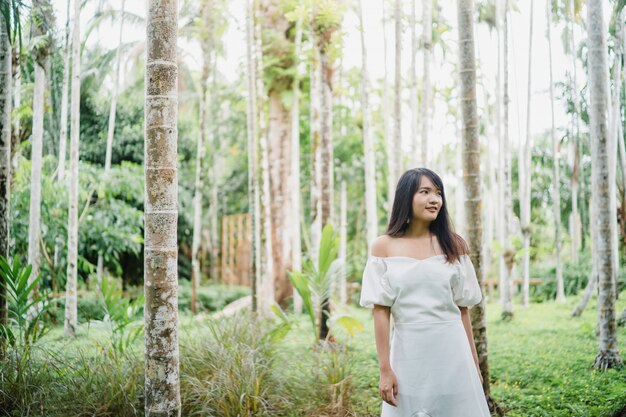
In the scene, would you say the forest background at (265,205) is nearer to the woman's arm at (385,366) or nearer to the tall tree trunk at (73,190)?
the tall tree trunk at (73,190)

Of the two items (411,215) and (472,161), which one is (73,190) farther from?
(411,215)

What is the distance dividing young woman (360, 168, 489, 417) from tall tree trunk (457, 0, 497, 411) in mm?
1610

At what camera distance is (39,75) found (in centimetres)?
741

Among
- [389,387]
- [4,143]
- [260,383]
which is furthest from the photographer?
[4,143]

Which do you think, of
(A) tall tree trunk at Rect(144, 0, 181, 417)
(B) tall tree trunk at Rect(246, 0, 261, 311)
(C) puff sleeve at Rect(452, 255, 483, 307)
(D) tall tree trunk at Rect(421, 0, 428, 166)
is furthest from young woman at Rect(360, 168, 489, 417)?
(D) tall tree trunk at Rect(421, 0, 428, 166)

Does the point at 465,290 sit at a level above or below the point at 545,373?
above

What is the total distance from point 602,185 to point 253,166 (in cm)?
431

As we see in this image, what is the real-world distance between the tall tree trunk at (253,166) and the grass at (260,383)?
186 centimetres

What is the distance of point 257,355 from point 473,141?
7.78 feet

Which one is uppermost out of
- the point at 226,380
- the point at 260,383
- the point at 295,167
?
the point at 295,167

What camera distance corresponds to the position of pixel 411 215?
254cm

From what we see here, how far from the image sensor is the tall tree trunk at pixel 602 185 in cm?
491

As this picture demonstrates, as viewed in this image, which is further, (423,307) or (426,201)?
(426,201)

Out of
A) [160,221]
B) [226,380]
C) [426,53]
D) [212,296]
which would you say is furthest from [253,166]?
[212,296]
